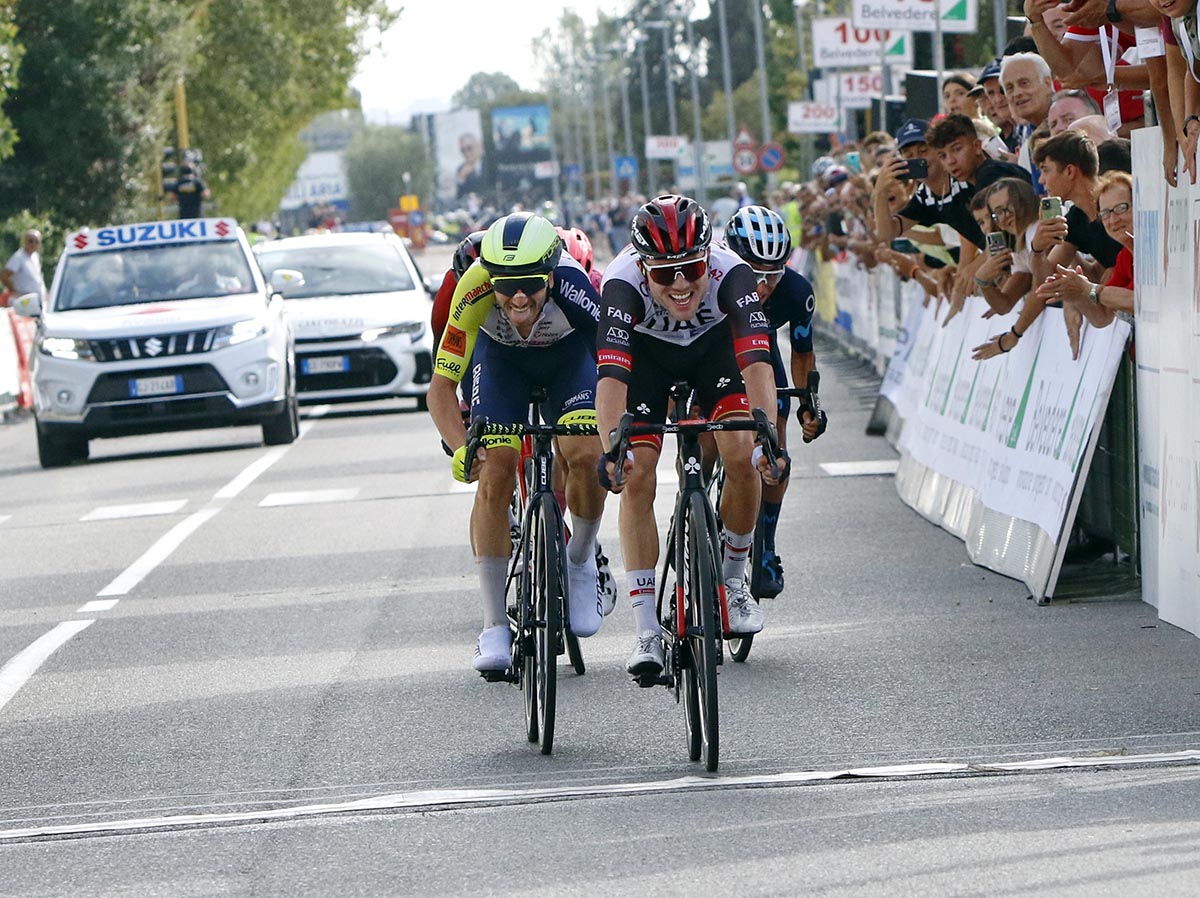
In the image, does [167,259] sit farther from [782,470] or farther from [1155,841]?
[1155,841]

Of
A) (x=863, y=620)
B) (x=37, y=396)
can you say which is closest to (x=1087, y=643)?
(x=863, y=620)

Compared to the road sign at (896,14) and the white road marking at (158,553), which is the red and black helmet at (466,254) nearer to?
the white road marking at (158,553)

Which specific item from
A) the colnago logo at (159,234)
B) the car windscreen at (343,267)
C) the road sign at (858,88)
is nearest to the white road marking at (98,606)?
the colnago logo at (159,234)

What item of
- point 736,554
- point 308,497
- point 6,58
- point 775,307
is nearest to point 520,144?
point 6,58

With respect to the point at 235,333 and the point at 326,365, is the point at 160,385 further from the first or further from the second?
the point at 326,365

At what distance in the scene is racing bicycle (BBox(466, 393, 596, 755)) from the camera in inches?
301

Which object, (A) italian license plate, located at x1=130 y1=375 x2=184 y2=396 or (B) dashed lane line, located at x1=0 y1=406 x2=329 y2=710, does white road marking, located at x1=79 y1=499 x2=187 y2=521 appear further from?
(A) italian license plate, located at x1=130 y1=375 x2=184 y2=396

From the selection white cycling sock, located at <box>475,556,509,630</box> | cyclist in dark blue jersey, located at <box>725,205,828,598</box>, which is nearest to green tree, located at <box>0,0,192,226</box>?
cyclist in dark blue jersey, located at <box>725,205,828,598</box>

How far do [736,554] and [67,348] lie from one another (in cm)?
1277

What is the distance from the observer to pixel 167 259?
21.8 m

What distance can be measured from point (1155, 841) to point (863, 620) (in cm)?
431

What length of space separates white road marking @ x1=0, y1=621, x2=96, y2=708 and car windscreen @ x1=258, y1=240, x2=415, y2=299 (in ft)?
43.3

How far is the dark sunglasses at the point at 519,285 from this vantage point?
26.6 feet

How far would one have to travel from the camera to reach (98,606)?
39.5 ft
